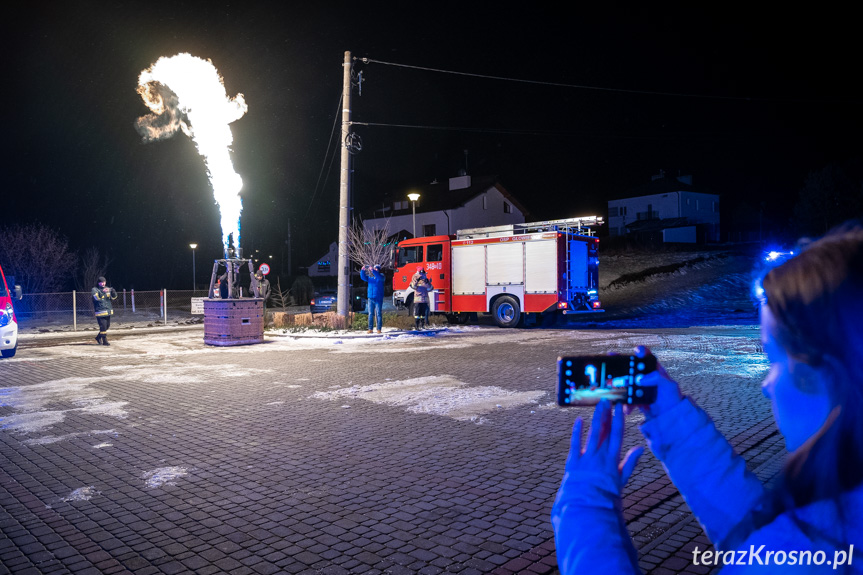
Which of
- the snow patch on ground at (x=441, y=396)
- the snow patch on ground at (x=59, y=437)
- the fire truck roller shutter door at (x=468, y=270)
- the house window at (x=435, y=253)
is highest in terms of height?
the house window at (x=435, y=253)

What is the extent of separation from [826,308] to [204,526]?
169 inches

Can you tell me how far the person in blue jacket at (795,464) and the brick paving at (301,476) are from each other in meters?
2.58

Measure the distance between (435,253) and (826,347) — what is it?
2195 cm

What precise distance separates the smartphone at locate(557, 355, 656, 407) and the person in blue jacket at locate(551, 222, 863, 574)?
0.11m

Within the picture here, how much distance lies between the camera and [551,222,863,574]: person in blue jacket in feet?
3.37

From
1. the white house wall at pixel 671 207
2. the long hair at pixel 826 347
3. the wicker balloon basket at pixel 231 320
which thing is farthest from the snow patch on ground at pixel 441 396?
the white house wall at pixel 671 207

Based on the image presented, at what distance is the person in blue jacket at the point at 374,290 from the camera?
18.8m

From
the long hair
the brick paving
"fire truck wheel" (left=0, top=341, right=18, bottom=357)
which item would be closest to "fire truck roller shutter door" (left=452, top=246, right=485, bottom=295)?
the brick paving

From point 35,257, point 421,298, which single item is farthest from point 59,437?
point 35,257

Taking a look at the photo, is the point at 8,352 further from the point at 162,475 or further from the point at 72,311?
the point at 72,311

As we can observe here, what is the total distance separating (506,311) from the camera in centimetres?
2150

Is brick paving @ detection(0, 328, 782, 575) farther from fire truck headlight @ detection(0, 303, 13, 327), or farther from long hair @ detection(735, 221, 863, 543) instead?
fire truck headlight @ detection(0, 303, 13, 327)

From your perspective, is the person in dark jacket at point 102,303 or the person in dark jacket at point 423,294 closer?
the person in dark jacket at point 102,303

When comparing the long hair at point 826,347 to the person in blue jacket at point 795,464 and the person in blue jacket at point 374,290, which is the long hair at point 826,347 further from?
the person in blue jacket at point 374,290
